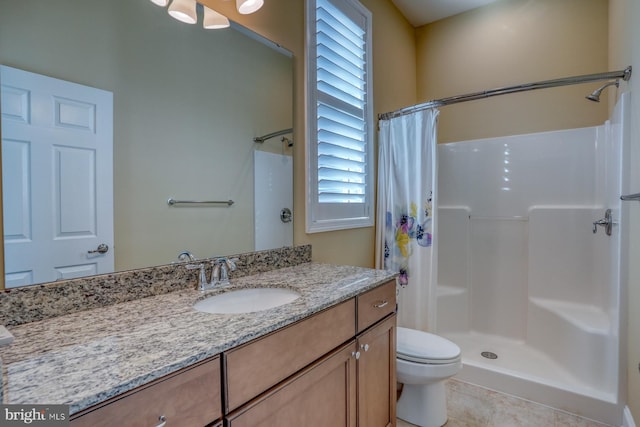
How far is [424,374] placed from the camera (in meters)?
1.62

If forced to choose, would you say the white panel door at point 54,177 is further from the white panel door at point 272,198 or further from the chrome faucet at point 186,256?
the white panel door at point 272,198

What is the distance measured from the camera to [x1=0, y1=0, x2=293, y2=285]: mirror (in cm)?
95

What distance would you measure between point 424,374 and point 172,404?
137cm

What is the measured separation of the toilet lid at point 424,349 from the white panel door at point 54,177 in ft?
4.82

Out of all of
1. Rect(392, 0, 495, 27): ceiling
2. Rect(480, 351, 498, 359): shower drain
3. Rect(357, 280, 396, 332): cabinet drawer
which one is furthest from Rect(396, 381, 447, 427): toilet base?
Rect(392, 0, 495, 27): ceiling

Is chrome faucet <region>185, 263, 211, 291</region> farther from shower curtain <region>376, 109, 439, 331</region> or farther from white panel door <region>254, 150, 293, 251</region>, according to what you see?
shower curtain <region>376, 109, 439, 331</region>

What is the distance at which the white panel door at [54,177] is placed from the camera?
0.86 m

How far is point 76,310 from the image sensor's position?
934mm

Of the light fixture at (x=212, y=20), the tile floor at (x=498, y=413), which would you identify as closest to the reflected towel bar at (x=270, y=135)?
the light fixture at (x=212, y=20)

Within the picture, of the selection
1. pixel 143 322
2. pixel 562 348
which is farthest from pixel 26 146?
pixel 562 348

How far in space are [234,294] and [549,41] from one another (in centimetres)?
307

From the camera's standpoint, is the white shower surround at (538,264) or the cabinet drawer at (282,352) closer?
the cabinet drawer at (282,352)

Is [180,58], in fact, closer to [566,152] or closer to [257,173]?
[257,173]

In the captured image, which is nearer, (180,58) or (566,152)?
(180,58)
